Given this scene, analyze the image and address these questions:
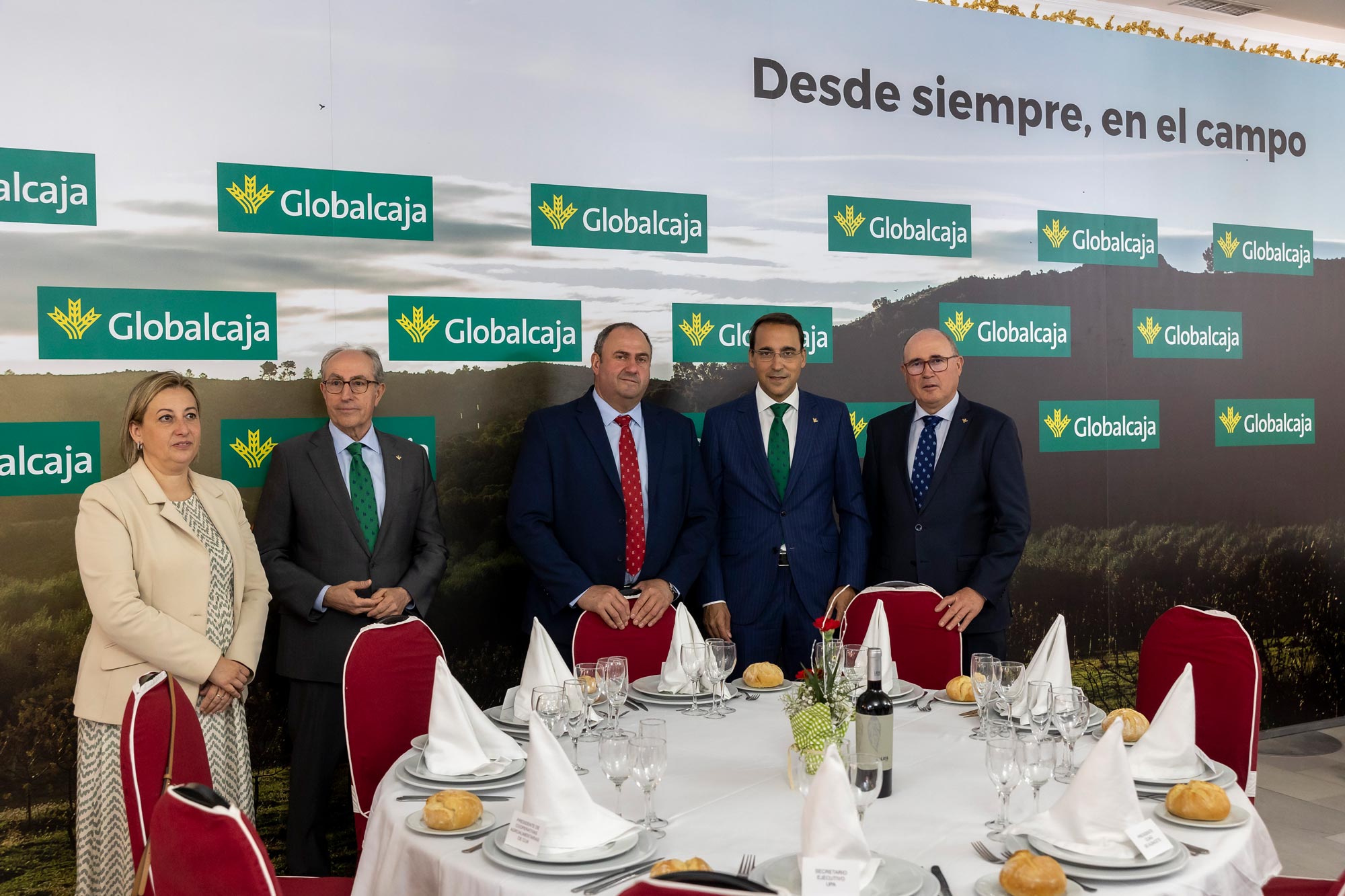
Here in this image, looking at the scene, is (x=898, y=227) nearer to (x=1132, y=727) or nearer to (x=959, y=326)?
(x=959, y=326)

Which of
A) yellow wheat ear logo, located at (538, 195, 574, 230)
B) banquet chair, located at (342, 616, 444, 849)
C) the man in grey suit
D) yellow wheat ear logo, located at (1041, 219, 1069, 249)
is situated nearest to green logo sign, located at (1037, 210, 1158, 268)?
yellow wheat ear logo, located at (1041, 219, 1069, 249)

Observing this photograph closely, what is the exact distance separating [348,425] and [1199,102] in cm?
500

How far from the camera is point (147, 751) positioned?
217 centimetres

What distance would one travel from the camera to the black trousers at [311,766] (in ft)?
13.0

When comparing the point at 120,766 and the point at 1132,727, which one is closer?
the point at 1132,727

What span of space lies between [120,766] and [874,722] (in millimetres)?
2216

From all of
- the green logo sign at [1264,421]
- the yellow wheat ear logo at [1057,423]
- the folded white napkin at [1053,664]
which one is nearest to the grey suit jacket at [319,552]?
the folded white napkin at [1053,664]

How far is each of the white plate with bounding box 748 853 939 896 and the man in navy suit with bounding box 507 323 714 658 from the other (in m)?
2.23

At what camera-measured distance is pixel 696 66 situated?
16.3 ft

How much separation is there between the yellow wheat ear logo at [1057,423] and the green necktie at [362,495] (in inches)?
138

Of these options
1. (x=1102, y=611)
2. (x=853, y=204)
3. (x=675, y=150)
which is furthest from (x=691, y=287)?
(x=1102, y=611)

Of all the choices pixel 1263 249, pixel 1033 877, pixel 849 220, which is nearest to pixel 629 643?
pixel 1033 877

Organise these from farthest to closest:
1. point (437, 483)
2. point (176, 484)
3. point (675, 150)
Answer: point (675, 150), point (437, 483), point (176, 484)

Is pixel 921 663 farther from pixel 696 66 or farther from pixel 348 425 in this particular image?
pixel 696 66
